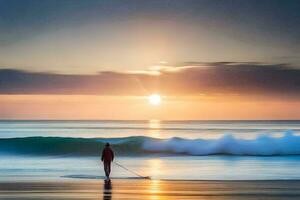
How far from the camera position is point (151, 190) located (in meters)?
21.3

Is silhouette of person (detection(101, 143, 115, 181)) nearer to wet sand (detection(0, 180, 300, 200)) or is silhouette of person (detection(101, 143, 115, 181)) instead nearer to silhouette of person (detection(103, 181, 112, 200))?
wet sand (detection(0, 180, 300, 200))

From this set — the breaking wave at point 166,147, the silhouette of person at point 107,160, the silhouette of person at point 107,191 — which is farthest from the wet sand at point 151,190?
the breaking wave at point 166,147

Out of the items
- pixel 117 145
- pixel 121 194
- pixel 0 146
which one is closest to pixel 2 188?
pixel 121 194

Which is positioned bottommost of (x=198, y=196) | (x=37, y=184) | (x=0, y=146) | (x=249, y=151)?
(x=198, y=196)

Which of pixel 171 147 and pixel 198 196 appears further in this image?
pixel 171 147

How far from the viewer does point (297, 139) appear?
205 feet

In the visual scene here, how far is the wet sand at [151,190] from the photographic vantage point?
19.4 meters

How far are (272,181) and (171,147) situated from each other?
119ft

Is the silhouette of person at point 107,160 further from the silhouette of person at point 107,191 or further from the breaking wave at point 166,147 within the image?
the breaking wave at point 166,147

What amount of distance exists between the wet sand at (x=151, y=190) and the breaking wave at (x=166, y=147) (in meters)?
31.9

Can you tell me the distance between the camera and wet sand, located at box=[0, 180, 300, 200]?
63.6ft

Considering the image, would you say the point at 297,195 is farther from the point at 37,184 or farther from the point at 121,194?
the point at 37,184

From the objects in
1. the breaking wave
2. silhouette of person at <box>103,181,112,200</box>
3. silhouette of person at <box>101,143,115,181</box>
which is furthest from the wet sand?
the breaking wave

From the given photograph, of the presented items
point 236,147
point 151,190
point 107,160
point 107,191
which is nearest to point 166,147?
point 236,147
